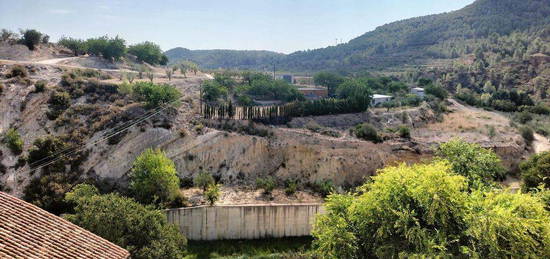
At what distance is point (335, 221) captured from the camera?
63.0 ft

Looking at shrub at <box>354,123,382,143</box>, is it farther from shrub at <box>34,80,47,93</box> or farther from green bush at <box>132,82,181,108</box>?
shrub at <box>34,80,47,93</box>

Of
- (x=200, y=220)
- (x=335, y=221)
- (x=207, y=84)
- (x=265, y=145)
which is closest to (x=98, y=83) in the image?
(x=207, y=84)

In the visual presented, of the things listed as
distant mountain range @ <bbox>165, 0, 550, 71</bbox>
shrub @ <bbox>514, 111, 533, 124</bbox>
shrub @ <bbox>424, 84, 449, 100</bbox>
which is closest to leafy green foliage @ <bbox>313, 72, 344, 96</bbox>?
shrub @ <bbox>424, 84, 449, 100</bbox>

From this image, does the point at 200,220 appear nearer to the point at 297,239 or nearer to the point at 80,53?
the point at 297,239

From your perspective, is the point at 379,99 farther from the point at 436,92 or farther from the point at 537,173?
the point at 537,173

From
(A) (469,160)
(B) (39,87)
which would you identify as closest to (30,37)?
(B) (39,87)

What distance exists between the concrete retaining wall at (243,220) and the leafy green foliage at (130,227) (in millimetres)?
6822

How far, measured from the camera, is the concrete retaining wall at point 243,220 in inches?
1153

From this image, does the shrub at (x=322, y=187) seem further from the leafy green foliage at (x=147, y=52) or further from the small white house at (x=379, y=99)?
the leafy green foliage at (x=147, y=52)

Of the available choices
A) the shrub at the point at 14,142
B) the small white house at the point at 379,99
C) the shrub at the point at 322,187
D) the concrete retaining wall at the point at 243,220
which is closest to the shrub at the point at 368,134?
the shrub at the point at 322,187

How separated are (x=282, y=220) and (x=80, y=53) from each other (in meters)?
60.7

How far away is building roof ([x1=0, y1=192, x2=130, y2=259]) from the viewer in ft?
37.1

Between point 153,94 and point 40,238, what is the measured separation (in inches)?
1289

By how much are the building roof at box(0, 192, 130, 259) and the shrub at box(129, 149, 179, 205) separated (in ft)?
54.1
